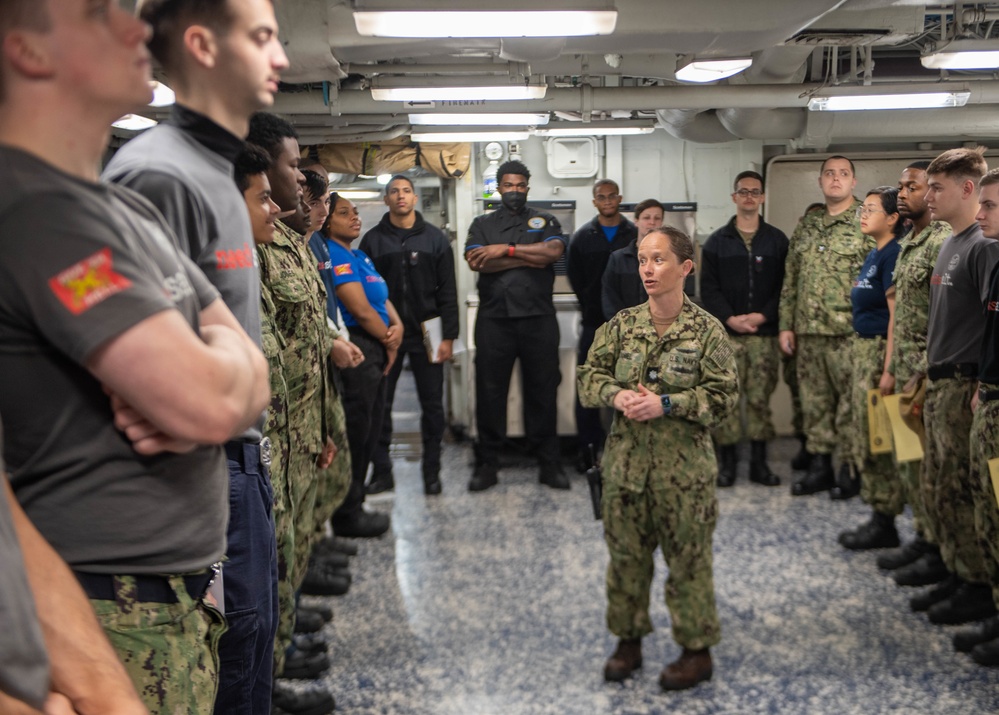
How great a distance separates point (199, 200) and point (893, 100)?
4.67 metres

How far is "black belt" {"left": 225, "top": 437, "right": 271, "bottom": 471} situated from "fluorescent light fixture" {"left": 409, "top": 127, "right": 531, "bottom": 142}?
456 cm

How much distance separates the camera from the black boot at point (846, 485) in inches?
215

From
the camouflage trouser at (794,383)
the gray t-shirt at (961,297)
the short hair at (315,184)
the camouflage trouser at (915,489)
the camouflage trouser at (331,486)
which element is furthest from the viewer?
the camouflage trouser at (794,383)

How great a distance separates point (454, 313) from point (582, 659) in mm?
2848

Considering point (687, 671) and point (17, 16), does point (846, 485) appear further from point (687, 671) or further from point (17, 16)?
point (17, 16)

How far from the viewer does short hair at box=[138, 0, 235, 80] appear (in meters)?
1.33

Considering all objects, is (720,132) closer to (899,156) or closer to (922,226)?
(899,156)

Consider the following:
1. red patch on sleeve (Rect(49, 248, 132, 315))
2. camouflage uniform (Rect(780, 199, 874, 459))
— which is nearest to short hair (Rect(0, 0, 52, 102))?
red patch on sleeve (Rect(49, 248, 132, 315))

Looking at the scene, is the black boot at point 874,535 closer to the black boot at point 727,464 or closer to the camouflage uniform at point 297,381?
the black boot at point 727,464

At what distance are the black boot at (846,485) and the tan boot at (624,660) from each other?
2.62 m

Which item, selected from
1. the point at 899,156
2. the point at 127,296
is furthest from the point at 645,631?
the point at 899,156

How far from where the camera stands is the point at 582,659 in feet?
11.3

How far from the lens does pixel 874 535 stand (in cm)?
464

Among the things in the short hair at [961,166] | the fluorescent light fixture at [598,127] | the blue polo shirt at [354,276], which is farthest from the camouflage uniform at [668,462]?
the fluorescent light fixture at [598,127]
